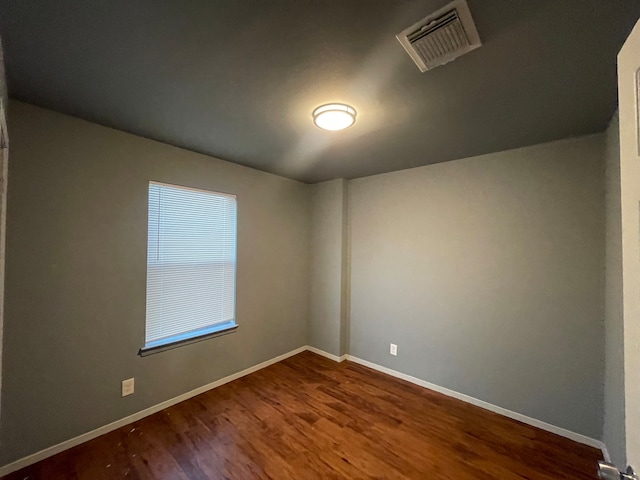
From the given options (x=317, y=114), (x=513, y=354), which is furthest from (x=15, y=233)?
(x=513, y=354)

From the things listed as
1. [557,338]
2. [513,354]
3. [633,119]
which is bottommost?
[513,354]

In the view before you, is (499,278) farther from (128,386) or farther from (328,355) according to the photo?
(128,386)

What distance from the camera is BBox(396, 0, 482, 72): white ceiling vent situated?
1.00m

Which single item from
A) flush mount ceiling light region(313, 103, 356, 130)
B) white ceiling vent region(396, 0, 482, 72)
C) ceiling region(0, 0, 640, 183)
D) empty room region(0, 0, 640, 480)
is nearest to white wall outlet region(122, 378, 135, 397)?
empty room region(0, 0, 640, 480)

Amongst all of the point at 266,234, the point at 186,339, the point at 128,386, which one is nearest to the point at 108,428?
the point at 128,386

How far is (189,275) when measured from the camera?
2.55 metres

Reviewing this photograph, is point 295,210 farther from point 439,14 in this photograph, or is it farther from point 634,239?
point 634,239

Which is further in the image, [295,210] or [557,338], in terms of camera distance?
[295,210]

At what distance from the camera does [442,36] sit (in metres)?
1.10

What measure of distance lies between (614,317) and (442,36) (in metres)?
2.04

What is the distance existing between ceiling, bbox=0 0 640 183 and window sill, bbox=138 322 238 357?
182cm

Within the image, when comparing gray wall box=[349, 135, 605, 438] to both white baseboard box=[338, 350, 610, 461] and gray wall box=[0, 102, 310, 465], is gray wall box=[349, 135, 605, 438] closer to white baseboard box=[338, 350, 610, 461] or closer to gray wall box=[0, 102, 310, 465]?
white baseboard box=[338, 350, 610, 461]

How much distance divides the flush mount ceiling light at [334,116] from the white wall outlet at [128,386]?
256cm

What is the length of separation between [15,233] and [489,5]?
2.81 m
